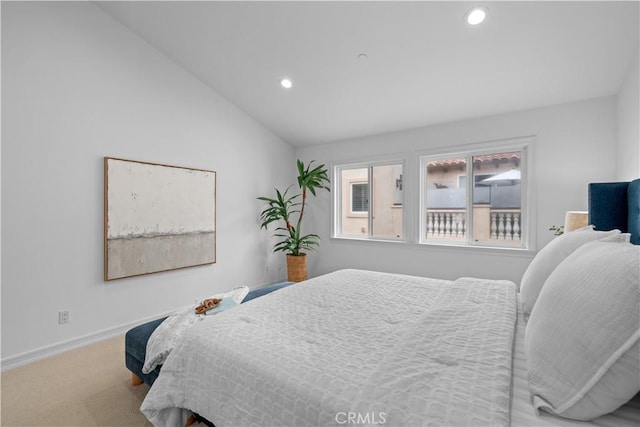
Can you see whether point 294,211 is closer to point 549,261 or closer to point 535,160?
point 535,160

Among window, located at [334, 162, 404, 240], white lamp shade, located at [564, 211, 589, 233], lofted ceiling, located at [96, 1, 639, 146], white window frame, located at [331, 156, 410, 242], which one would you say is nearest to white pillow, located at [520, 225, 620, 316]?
white lamp shade, located at [564, 211, 589, 233]

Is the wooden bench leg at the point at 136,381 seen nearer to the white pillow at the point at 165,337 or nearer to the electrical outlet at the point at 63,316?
the white pillow at the point at 165,337

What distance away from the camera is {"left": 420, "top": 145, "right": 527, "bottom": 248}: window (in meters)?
3.34

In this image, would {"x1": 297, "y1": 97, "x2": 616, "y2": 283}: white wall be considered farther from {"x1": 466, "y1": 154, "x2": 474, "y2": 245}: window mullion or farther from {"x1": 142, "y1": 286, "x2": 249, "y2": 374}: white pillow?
{"x1": 142, "y1": 286, "x2": 249, "y2": 374}: white pillow

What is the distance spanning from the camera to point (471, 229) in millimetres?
3535

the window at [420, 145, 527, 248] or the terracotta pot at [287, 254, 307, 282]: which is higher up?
the window at [420, 145, 527, 248]

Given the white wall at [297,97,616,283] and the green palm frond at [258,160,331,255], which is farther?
the green palm frond at [258,160,331,255]

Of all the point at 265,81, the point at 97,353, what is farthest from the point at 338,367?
the point at 265,81

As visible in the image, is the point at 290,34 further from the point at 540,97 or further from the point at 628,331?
the point at 628,331

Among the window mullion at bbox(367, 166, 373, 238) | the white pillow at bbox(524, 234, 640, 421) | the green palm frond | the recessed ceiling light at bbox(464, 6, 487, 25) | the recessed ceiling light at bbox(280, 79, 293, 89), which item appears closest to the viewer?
the white pillow at bbox(524, 234, 640, 421)

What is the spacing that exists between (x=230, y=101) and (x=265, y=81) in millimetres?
741

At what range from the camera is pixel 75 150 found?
2541 mm

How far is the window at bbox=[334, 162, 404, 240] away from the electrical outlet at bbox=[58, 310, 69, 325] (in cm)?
325

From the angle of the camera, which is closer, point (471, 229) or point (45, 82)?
point (45, 82)
